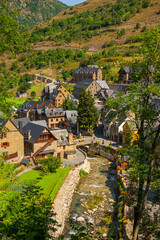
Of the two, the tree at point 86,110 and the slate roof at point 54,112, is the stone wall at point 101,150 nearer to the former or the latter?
the tree at point 86,110

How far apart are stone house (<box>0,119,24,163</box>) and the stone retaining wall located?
11085 mm

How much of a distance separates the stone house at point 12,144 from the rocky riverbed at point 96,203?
1316 centimetres

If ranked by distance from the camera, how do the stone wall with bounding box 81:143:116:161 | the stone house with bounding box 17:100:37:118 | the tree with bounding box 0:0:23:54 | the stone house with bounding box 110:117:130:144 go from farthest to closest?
the stone house with bounding box 17:100:37:118 < the stone house with bounding box 110:117:130:144 < the stone wall with bounding box 81:143:116:161 < the tree with bounding box 0:0:23:54

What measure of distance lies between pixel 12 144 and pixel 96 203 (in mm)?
19167

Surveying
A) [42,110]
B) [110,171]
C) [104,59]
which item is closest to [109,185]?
[110,171]

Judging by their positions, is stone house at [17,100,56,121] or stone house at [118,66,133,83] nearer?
stone house at [17,100,56,121]

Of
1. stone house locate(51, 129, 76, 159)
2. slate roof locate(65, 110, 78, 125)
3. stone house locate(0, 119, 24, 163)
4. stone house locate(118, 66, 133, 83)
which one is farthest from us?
stone house locate(118, 66, 133, 83)

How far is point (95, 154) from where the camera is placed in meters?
55.2

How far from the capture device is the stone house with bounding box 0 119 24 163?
4019 centimetres

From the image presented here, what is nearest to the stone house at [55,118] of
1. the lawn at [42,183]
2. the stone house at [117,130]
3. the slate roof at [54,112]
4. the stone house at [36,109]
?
the slate roof at [54,112]

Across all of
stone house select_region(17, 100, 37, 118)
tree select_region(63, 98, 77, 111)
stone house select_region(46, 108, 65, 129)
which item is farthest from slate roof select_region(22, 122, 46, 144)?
tree select_region(63, 98, 77, 111)

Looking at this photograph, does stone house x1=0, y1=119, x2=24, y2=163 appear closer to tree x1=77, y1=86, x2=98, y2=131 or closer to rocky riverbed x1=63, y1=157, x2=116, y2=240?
rocky riverbed x1=63, y1=157, x2=116, y2=240

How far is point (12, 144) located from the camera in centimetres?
4131

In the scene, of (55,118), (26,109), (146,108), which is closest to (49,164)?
(146,108)
